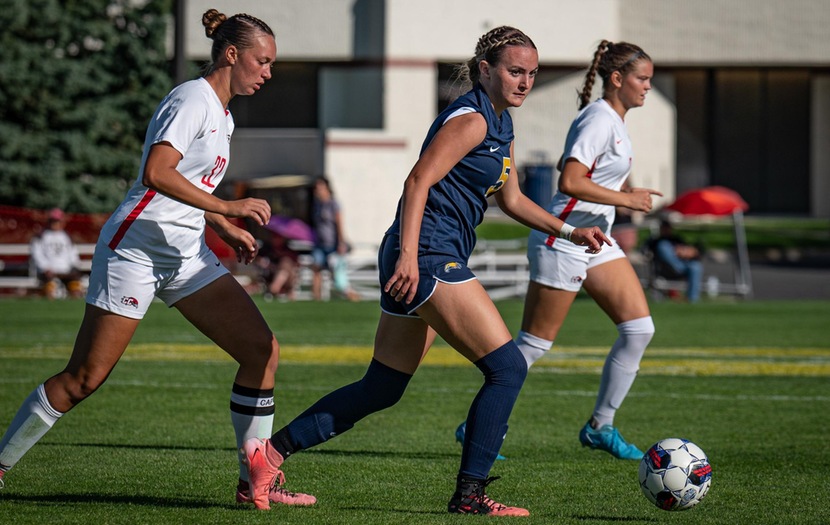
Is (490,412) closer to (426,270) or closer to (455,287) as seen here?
(455,287)

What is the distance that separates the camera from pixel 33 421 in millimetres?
5730

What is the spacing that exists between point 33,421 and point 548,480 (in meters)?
2.64

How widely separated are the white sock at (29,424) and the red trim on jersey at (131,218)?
0.75 m

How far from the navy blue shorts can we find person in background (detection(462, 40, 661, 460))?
197cm

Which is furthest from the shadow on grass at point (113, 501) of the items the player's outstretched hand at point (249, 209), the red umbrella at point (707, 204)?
the red umbrella at point (707, 204)

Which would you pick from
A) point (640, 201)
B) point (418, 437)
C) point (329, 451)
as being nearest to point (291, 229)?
point (418, 437)

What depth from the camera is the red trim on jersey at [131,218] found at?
5.66 metres

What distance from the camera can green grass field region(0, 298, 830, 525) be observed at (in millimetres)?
5887

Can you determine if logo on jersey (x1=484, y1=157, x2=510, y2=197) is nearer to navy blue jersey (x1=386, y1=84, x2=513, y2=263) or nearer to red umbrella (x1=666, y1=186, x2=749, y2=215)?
navy blue jersey (x1=386, y1=84, x2=513, y2=263)

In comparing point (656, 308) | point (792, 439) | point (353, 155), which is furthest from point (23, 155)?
point (792, 439)

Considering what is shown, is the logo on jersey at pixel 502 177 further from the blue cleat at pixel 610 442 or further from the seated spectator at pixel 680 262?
the seated spectator at pixel 680 262

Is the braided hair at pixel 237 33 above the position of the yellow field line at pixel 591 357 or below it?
above

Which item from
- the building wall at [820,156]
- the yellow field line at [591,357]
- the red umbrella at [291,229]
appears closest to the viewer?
the yellow field line at [591,357]

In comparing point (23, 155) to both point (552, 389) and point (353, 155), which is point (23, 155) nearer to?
point (353, 155)
